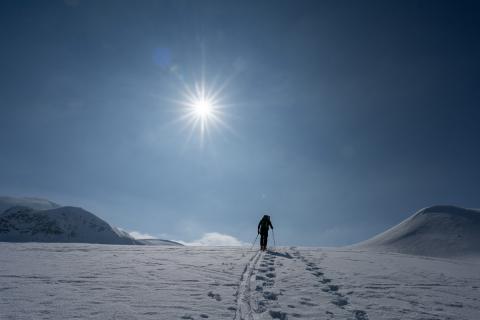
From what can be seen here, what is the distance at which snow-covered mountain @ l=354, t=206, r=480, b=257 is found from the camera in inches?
1297

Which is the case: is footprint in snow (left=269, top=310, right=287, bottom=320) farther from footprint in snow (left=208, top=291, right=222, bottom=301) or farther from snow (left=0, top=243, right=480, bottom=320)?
footprint in snow (left=208, top=291, right=222, bottom=301)

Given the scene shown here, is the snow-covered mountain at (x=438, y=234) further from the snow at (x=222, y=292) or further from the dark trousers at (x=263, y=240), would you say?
the snow at (x=222, y=292)

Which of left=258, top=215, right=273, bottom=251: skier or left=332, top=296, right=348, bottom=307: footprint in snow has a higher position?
left=258, top=215, right=273, bottom=251: skier

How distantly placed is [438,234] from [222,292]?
36762 millimetres

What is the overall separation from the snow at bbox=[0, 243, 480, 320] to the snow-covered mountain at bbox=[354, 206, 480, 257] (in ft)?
68.8

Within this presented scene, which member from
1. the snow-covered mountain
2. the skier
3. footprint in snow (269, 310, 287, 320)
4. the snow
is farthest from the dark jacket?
footprint in snow (269, 310, 287, 320)

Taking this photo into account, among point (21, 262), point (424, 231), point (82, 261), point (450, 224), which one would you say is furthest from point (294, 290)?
point (450, 224)

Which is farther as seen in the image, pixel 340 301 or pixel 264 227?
pixel 264 227

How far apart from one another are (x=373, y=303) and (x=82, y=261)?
12595 mm

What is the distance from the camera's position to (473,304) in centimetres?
964

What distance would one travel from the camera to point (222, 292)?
9.70 meters

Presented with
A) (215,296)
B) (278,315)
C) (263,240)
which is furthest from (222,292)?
(263,240)

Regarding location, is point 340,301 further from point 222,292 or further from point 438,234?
point 438,234

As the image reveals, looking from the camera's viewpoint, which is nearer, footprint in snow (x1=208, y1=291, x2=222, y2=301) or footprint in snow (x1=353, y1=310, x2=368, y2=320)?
footprint in snow (x1=353, y1=310, x2=368, y2=320)
